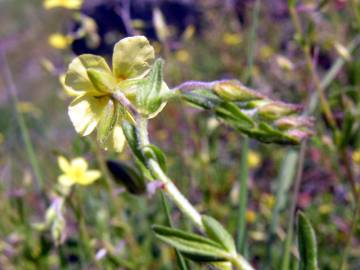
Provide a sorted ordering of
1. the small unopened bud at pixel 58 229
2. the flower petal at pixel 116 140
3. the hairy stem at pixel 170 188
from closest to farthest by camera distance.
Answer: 1. the hairy stem at pixel 170 188
2. the flower petal at pixel 116 140
3. the small unopened bud at pixel 58 229

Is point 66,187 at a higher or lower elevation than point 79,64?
lower

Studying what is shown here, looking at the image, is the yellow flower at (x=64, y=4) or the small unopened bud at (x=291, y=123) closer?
the small unopened bud at (x=291, y=123)

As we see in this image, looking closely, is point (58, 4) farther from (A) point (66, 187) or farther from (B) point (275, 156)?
(B) point (275, 156)

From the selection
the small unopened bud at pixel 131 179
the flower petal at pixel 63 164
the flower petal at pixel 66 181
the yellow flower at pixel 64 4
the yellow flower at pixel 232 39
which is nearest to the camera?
the small unopened bud at pixel 131 179

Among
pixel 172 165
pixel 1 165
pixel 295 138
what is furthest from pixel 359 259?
pixel 1 165

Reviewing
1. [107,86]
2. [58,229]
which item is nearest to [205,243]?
[107,86]

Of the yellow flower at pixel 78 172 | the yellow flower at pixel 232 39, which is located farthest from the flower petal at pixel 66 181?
the yellow flower at pixel 232 39

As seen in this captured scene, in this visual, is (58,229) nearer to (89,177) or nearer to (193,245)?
(89,177)

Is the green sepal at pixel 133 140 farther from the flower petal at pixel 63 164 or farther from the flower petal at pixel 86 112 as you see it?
the flower petal at pixel 63 164
